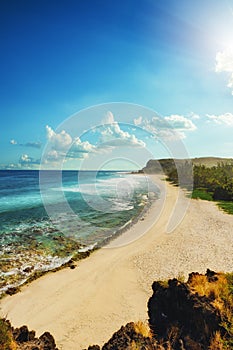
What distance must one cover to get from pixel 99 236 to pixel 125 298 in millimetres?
9700

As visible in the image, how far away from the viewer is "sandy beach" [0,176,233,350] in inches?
342

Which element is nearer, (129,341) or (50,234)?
(129,341)

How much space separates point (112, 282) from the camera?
1185 cm

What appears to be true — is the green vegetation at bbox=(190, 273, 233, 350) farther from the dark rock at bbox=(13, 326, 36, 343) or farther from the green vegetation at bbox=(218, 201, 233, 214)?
the green vegetation at bbox=(218, 201, 233, 214)

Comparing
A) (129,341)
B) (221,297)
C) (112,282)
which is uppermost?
(221,297)

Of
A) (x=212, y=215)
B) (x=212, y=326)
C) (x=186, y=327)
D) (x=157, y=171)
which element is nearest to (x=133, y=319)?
(x=186, y=327)

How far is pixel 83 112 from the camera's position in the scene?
1430 centimetres

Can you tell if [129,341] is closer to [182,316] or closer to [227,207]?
[182,316]

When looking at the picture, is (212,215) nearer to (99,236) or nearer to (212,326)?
(99,236)

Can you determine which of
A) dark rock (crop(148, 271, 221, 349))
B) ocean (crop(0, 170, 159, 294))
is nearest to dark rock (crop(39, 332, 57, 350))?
dark rock (crop(148, 271, 221, 349))

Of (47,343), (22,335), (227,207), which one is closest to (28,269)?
(22,335)

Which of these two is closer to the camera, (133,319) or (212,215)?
(133,319)

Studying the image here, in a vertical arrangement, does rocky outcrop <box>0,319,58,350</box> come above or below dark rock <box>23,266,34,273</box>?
above

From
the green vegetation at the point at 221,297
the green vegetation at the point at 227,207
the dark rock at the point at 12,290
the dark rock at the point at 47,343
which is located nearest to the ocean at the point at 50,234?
the dark rock at the point at 12,290
